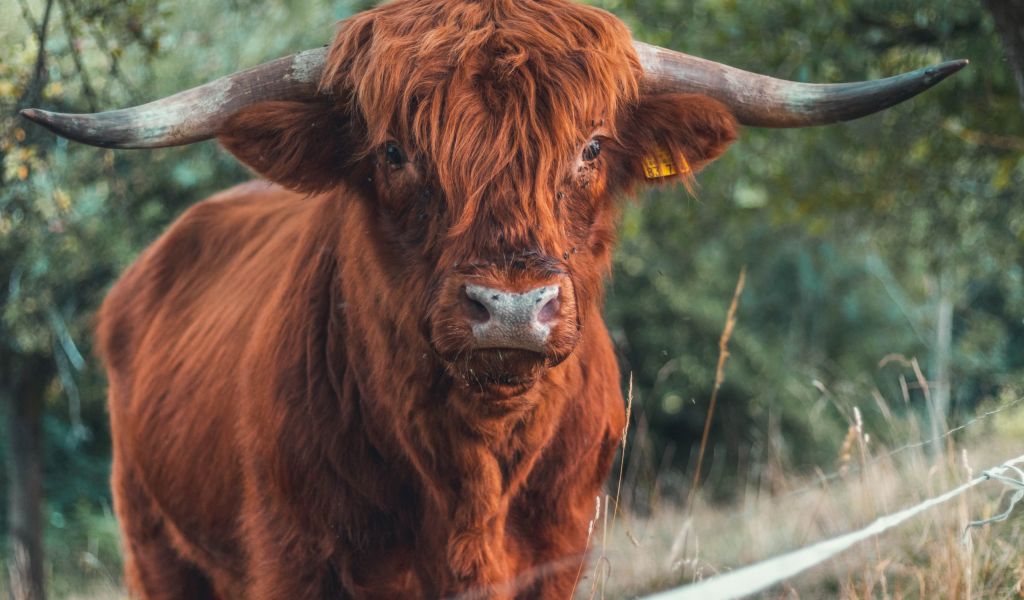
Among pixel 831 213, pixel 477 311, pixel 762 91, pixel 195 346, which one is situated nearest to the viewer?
pixel 477 311

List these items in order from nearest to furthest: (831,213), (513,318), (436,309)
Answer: (513,318)
(436,309)
(831,213)

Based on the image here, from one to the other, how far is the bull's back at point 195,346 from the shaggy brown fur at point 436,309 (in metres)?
0.07

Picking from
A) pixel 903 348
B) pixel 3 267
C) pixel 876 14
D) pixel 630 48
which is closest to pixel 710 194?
pixel 876 14

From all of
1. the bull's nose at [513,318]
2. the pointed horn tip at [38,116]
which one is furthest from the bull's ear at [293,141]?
the bull's nose at [513,318]

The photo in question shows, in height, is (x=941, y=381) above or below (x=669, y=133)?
below

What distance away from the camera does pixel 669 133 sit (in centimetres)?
375

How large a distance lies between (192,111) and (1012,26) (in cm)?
279

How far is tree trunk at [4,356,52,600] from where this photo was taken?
1161 centimetres

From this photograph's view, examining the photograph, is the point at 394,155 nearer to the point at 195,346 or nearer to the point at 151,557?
the point at 195,346

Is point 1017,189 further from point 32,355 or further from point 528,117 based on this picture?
point 32,355

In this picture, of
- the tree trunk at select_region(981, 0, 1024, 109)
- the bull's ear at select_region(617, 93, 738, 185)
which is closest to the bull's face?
the bull's ear at select_region(617, 93, 738, 185)

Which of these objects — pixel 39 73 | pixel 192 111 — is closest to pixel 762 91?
pixel 192 111

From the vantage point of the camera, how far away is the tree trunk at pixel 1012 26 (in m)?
4.12

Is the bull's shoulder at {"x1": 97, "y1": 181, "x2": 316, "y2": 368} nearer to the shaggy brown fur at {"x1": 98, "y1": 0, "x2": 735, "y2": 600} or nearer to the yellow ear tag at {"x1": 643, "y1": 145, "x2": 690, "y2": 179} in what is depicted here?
the shaggy brown fur at {"x1": 98, "y1": 0, "x2": 735, "y2": 600}
